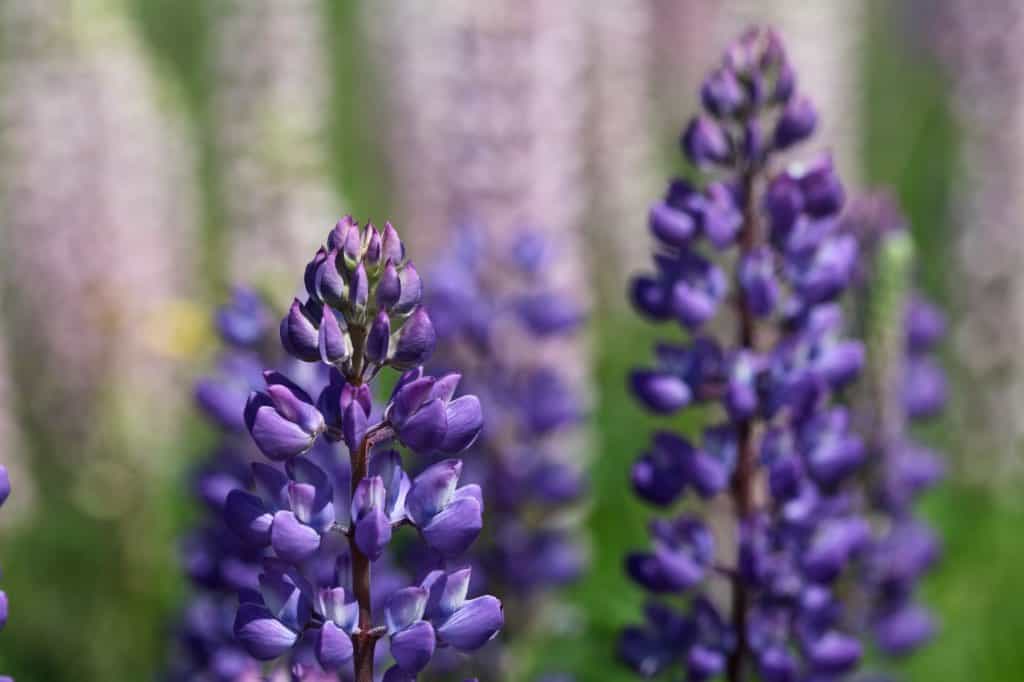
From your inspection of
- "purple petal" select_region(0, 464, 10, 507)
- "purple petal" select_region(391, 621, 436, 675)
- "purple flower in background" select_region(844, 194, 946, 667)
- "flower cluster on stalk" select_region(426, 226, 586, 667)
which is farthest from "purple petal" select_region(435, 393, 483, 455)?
"flower cluster on stalk" select_region(426, 226, 586, 667)

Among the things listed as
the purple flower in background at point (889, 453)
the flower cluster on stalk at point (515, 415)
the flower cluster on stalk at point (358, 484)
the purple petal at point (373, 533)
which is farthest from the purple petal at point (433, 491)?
the flower cluster on stalk at point (515, 415)

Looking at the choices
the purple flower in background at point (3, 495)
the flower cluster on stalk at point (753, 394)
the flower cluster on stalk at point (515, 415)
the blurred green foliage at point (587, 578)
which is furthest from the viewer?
the blurred green foliage at point (587, 578)

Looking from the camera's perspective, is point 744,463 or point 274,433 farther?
point 744,463

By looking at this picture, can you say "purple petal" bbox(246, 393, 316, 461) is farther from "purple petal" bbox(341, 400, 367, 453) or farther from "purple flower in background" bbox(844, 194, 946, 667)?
"purple flower in background" bbox(844, 194, 946, 667)

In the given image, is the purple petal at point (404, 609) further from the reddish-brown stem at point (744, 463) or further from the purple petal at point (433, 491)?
the reddish-brown stem at point (744, 463)

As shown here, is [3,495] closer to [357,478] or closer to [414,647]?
[357,478]

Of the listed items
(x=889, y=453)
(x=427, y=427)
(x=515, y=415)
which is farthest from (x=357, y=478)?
(x=515, y=415)

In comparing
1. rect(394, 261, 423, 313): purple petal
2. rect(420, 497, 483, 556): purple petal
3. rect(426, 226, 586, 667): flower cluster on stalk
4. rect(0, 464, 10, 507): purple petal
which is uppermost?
rect(394, 261, 423, 313): purple petal
